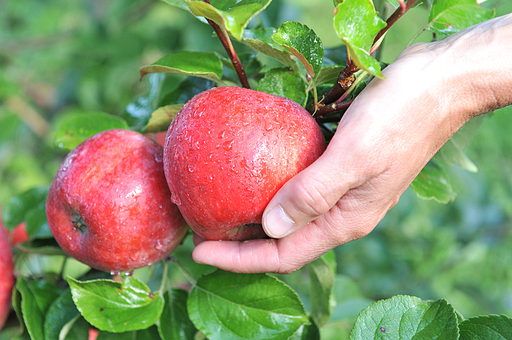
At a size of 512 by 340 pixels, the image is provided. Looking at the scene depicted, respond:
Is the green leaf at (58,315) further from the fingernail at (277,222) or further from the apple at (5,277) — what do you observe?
the fingernail at (277,222)

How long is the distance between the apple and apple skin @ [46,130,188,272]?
24 centimetres

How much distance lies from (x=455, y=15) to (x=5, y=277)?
93 cm

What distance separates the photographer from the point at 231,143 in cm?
50

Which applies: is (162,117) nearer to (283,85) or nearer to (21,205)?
(283,85)

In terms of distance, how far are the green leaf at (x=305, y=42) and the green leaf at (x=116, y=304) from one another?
0.44 metres

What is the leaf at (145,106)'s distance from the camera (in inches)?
33.1

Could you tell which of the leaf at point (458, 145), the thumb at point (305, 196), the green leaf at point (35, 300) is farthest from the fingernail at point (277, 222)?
the green leaf at point (35, 300)

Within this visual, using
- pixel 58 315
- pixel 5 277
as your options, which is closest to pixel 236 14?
pixel 58 315

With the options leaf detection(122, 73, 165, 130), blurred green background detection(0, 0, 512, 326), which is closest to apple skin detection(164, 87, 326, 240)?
leaf detection(122, 73, 165, 130)

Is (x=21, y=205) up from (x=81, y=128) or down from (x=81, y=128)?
down

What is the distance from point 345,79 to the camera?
52cm

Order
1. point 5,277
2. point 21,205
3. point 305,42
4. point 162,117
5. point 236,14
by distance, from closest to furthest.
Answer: point 236,14, point 305,42, point 162,117, point 5,277, point 21,205

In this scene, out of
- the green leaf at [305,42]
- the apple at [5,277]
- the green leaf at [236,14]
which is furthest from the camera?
the apple at [5,277]

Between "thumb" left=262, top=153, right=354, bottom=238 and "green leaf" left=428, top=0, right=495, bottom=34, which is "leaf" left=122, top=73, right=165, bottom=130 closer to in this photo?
"thumb" left=262, top=153, right=354, bottom=238
